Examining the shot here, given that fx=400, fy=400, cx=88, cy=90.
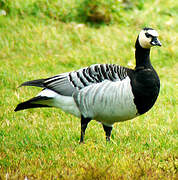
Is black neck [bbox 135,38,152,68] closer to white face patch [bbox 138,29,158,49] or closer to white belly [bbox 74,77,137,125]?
white face patch [bbox 138,29,158,49]

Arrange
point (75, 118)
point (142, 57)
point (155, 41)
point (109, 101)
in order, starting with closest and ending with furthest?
point (109, 101) < point (155, 41) < point (142, 57) < point (75, 118)

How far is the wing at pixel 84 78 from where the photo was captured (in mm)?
4684

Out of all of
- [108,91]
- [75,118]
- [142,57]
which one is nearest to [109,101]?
[108,91]

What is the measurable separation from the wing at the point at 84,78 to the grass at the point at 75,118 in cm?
68

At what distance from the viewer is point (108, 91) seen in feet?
15.0

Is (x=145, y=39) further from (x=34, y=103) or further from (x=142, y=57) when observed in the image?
(x=34, y=103)

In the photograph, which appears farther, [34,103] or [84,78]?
[34,103]

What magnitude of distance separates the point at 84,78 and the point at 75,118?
53.0 inches

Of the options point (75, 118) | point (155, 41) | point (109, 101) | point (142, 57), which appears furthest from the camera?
point (75, 118)

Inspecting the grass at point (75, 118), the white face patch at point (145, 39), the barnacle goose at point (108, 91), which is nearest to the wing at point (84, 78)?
the barnacle goose at point (108, 91)

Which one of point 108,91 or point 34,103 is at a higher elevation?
point 108,91

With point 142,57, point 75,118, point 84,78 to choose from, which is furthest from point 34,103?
point 142,57

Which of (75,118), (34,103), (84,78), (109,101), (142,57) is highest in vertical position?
(142,57)

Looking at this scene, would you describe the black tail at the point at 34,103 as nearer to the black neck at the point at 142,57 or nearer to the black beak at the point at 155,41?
the black neck at the point at 142,57
